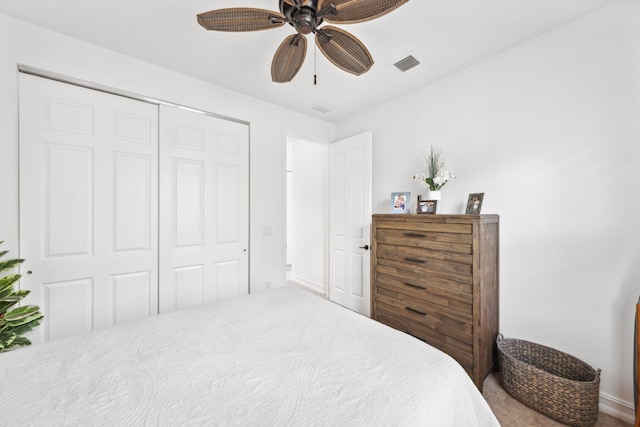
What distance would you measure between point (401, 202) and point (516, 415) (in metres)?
1.83

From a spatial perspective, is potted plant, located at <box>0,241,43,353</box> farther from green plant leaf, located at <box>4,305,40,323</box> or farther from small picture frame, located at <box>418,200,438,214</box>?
small picture frame, located at <box>418,200,438,214</box>

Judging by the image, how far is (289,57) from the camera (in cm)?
159

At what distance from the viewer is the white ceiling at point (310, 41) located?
5.44ft

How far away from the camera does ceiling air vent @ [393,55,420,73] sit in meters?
2.19

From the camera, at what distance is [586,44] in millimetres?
1750

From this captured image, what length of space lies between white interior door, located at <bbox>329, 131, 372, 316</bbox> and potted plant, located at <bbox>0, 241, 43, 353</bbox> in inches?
108

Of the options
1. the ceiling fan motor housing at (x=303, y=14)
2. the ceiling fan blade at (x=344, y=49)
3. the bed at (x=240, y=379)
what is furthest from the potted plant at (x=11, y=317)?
the ceiling fan blade at (x=344, y=49)

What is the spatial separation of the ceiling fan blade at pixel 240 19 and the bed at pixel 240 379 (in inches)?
62.6

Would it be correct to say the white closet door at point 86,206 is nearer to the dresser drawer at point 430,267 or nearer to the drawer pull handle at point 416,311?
the dresser drawer at point 430,267

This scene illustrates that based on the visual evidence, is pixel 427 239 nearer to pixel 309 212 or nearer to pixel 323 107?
pixel 323 107

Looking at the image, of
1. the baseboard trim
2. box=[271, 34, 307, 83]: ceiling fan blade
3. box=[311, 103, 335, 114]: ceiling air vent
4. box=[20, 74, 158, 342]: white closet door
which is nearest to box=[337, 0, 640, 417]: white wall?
the baseboard trim

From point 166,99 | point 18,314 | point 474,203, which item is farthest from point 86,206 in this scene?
point 474,203

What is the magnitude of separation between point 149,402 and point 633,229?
2674 millimetres

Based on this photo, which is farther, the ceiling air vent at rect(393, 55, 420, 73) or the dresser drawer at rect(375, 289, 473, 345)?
the ceiling air vent at rect(393, 55, 420, 73)
